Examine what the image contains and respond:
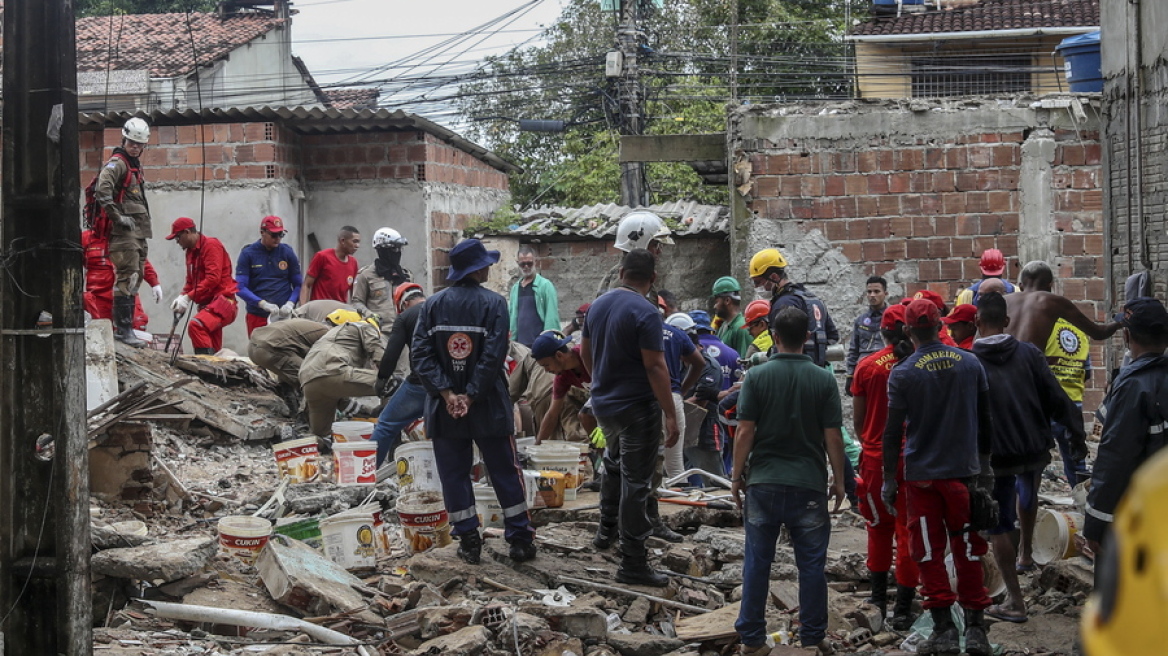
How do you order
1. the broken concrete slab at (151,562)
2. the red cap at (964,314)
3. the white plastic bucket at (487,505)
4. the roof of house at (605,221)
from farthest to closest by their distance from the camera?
the roof of house at (605,221)
the white plastic bucket at (487,505)
the red cap at (964,314)
the broken concrete slab at (151,562)

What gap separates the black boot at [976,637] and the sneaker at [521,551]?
2519mm

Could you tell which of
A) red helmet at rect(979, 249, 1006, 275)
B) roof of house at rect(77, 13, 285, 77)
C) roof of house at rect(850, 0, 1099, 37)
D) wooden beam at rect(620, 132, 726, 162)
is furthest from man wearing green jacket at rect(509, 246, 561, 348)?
roof of house at rect(77, 13, 285, 77)

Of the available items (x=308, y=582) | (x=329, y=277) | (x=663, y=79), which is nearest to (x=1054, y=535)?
(x=308, y=582)

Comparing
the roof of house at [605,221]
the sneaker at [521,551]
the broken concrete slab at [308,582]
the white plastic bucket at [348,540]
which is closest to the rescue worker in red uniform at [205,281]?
the roof of house at [605,221]

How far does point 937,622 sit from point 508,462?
2556mm

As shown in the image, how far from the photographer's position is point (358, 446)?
29.1ft

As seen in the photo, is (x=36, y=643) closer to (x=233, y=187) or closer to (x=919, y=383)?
(x=919, y=383)

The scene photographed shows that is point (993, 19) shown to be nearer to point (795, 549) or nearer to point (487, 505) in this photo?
point (487, 505)

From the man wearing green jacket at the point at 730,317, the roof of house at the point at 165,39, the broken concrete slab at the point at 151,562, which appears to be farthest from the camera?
the roof of house at the point at 165,39

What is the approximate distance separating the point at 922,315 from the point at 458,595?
2.96m

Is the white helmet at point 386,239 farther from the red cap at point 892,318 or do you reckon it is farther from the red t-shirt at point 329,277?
the red cap at point 892,318

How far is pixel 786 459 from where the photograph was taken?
5.74 m

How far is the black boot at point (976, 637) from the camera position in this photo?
5766mm

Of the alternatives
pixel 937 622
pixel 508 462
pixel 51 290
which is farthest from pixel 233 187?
pixel 937 622
